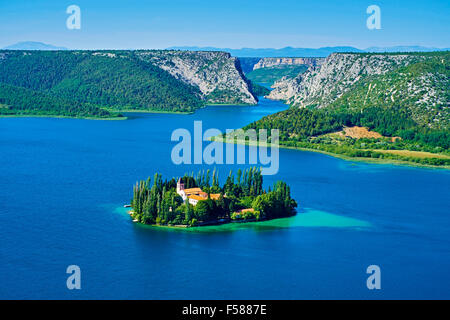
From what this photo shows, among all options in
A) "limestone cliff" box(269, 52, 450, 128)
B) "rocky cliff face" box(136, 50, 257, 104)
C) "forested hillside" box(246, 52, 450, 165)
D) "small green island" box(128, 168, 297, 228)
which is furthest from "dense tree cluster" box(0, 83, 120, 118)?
"small green island" box(128, 168, 297, 228)

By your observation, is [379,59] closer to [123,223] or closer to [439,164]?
[439,164]

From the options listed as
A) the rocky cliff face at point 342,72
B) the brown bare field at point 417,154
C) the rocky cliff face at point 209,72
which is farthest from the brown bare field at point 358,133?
the rocky cliff face at point 209,72

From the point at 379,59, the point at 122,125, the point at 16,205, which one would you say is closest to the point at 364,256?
the point at 16,205

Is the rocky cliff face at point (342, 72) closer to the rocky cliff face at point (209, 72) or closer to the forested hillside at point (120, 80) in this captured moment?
the rocky cliff face at point (209, 72)

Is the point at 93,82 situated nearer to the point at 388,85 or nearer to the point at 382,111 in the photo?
the point at 388,85

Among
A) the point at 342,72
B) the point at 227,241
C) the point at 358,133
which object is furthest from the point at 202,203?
the point at 342,72

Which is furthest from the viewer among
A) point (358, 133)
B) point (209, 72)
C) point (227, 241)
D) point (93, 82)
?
point (209, 72)

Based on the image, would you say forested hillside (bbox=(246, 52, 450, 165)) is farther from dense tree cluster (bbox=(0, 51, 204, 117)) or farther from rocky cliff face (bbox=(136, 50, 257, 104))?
rocky cliff face (bbox=(136, 50, 257, 104))
